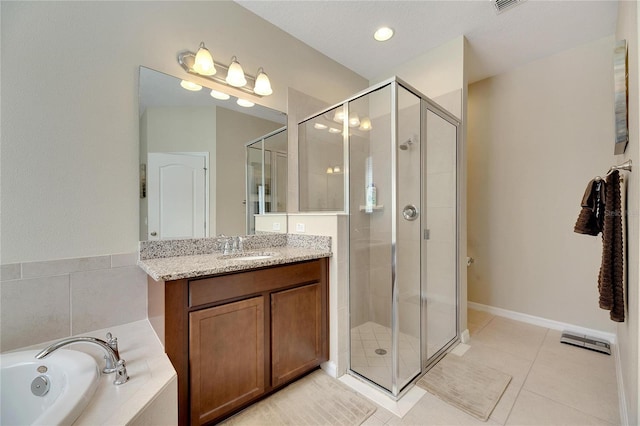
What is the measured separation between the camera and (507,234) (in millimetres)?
2896

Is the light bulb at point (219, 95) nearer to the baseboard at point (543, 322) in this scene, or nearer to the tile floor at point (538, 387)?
the tile floor at point (538, 387)

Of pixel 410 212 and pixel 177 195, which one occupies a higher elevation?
pixel 177 195

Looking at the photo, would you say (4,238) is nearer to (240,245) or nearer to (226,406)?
(240,245)

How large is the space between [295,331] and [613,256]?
186 cm

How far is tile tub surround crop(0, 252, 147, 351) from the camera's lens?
1243mm

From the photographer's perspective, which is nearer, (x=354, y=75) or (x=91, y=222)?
(x=91, y=222)

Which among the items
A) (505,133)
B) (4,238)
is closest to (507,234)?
(505,133)

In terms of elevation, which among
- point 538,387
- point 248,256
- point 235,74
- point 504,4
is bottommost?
point 538,387

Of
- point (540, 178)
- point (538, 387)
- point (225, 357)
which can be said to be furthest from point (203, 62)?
point (540, 178)

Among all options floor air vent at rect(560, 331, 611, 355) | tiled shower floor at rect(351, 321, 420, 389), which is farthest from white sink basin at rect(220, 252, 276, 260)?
floor air vent at rect(560, 331, 611, 355)

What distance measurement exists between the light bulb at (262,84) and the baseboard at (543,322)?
330cm

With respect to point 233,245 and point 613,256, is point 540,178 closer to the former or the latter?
point 613,256

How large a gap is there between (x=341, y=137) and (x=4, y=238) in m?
2.10

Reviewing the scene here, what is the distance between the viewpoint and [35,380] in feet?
3.60
